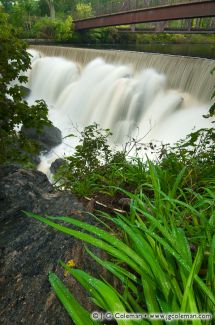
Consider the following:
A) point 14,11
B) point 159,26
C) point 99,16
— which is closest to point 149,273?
point 159,26

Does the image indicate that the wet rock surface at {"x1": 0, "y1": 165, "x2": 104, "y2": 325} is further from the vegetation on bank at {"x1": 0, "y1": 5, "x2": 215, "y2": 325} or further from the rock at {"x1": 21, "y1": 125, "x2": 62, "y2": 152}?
the rock at {"x1": 21, "y1": 125, "x2": 62, "y2": 152}

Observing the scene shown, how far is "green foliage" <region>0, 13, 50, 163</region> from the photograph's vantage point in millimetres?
3685

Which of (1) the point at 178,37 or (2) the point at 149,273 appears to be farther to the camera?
(1) the point at 178,37

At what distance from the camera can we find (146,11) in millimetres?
16344

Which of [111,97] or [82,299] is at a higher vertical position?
[82,299]

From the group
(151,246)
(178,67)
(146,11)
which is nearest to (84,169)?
(151,246)

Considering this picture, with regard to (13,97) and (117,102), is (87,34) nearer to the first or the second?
(117,102)

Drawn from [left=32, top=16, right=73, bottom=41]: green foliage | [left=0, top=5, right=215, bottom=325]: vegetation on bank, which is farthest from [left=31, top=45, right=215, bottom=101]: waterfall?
[left=32, top=16, right=73, bottom=41]: green foliage

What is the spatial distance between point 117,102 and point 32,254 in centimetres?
1082

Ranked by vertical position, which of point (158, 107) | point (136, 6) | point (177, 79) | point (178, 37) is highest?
point (136, 6)

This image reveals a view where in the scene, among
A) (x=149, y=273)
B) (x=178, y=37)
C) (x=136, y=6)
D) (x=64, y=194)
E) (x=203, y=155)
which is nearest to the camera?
(x=149, y=273)

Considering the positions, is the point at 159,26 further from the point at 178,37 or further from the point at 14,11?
the point at 14,11

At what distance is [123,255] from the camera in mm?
1214

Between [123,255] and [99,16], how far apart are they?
78.2 ft
